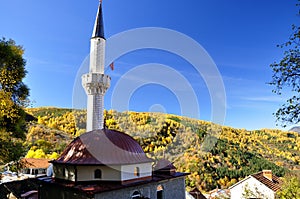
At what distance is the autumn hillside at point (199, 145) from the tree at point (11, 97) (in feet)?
74.2

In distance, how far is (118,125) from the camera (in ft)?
145

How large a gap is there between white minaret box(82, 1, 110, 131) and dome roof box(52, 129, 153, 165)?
14.5ft

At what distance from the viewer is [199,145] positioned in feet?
148

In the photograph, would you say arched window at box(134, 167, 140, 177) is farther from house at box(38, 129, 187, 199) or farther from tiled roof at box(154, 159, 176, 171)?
tiled roof at box(154, 159, 176, 171)

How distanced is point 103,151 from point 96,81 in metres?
7.22

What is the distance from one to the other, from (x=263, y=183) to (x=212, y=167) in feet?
65.9

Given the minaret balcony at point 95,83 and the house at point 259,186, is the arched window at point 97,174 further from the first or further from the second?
the house at point 259,186

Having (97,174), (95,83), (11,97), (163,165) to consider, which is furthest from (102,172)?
(95,83)

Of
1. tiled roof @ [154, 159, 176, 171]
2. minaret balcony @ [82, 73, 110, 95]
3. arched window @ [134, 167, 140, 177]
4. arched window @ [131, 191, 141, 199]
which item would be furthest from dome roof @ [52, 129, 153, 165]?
minaret balcony @ [82, 73, 110, 95]

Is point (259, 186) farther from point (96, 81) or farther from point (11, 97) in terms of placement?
point (11, 97)

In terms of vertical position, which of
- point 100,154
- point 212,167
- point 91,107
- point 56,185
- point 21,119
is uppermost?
point 91,107

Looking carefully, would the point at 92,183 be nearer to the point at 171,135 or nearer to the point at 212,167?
the point at 212,167

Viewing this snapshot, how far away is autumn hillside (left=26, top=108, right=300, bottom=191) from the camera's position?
3659cm

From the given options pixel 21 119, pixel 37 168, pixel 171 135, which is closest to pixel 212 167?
pixel 171 135
